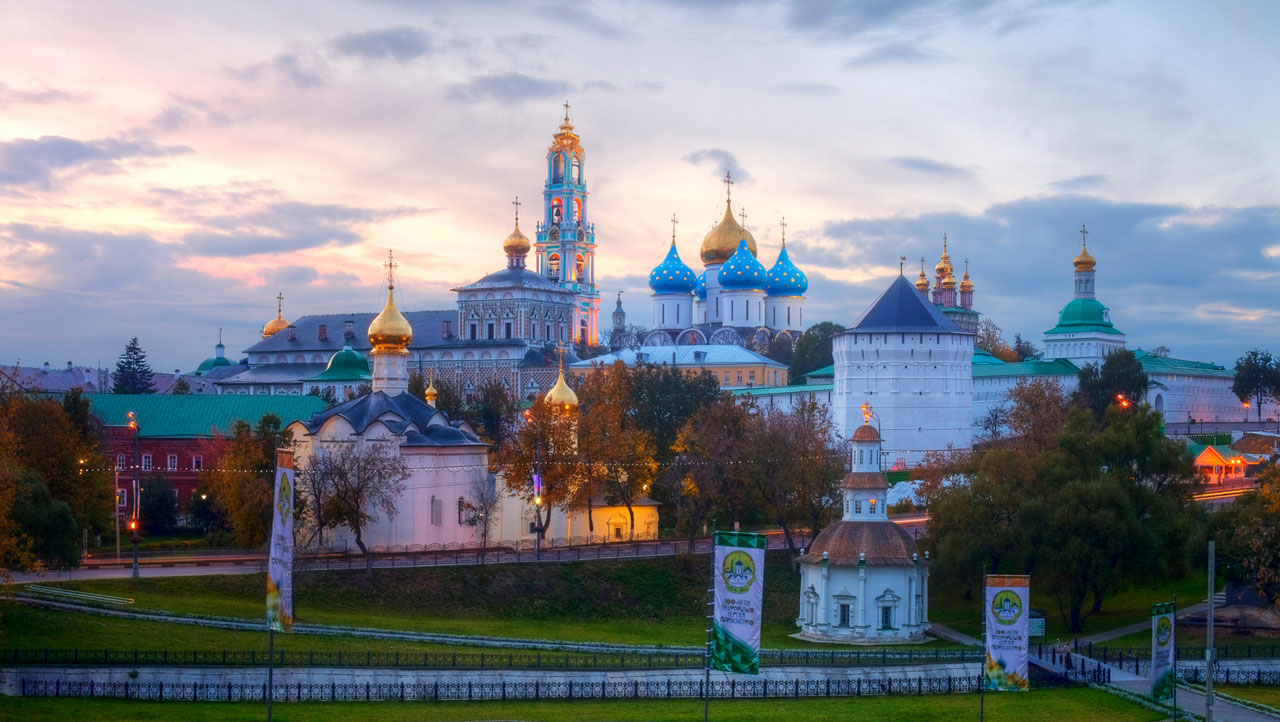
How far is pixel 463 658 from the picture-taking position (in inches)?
1326

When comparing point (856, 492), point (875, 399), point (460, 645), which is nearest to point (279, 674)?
point (460, 645)

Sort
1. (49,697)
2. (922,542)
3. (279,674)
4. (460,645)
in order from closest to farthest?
(49,697) < (279,674) < (460,645) < (922,542)

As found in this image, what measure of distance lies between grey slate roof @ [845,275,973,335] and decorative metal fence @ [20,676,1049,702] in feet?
147

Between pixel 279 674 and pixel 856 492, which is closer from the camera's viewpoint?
pixel 279 674

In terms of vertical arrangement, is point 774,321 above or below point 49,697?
above

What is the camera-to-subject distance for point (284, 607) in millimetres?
24016

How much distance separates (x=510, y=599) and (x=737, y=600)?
905 inches

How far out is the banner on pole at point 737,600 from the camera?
916 inches

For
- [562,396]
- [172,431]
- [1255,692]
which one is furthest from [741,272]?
[1255,692]

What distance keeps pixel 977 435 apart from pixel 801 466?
1455 inches

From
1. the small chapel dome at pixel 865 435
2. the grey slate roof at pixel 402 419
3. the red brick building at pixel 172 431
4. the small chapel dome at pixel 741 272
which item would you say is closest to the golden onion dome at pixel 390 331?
the grey slate roof at pixel 402 419

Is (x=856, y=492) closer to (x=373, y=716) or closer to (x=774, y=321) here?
(x=373, y=716)

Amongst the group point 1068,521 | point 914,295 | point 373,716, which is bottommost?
point 373,716

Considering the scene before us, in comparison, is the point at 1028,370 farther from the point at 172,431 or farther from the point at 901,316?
the point at 172,431
